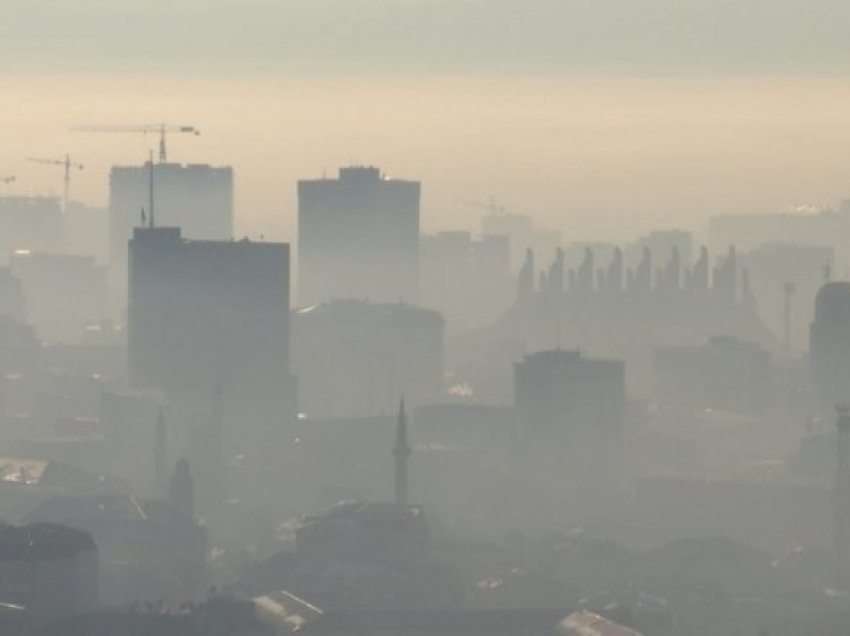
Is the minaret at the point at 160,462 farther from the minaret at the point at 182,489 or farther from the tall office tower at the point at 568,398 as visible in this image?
the tall office tower at the point at 568,398

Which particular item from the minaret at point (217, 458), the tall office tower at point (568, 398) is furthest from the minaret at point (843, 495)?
the tall office tower at point (568, 398)

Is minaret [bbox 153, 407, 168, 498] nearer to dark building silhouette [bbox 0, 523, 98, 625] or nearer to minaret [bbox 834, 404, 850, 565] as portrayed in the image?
minaret [bbox 834, 404, 850, 565]

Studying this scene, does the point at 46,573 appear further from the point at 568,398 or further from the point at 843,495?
the point at 568,398

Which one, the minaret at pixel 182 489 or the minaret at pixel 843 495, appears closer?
the minaret at pixel 182 489

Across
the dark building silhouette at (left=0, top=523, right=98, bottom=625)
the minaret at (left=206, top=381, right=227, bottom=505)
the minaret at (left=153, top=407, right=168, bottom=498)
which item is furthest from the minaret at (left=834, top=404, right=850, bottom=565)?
the dark building silhouette at (left=0, top=523, right=98, bottom=625)

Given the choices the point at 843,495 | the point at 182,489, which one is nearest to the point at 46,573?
the point at 182,489

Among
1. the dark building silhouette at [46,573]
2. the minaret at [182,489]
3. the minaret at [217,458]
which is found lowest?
the minaret at [217,458]

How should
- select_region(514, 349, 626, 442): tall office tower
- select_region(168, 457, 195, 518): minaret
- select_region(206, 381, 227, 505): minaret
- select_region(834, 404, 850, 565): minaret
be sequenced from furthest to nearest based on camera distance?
select_region(514, 349, 626, 442): tall office tower → select_region(206, 381, 227, 505): minaret → select_region(834, 404, 850, 565): minaret → select_region(168, 457, 195, 518): minaret
